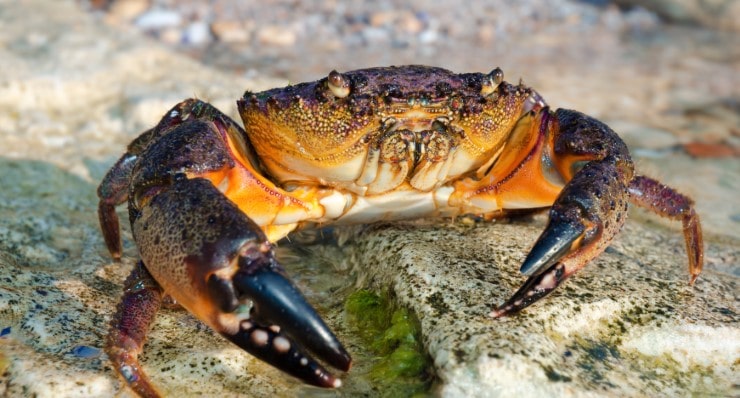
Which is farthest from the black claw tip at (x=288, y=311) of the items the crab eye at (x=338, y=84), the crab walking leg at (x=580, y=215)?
the crab eye at (x=338, y=84)

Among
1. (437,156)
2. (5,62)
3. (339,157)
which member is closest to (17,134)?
(5,62)

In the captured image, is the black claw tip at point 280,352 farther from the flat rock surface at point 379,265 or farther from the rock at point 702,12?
the rock at point 702,12

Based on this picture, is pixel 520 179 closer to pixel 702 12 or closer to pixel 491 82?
pixel 491 82

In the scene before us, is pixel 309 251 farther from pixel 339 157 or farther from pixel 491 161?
pixel 491 161

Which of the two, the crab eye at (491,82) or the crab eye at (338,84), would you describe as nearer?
the crab eye at (338,84)

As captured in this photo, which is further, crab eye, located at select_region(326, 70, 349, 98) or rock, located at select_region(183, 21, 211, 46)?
rock, located at select_region(183, 21, 211, 46)

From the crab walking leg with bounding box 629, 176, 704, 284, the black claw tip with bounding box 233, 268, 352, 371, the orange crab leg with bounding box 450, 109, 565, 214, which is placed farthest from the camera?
the crab walking leg with bounding box 629, 176, 704, 284

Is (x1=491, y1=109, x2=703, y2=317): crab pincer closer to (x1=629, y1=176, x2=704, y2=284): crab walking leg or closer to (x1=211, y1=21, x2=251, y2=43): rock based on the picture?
(x1=629, y1=176, x2=704, y2=284): crab walking leg

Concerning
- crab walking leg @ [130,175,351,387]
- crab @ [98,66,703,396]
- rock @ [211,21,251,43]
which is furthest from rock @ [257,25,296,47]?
crab walking leg @ [130,175,351,387]
